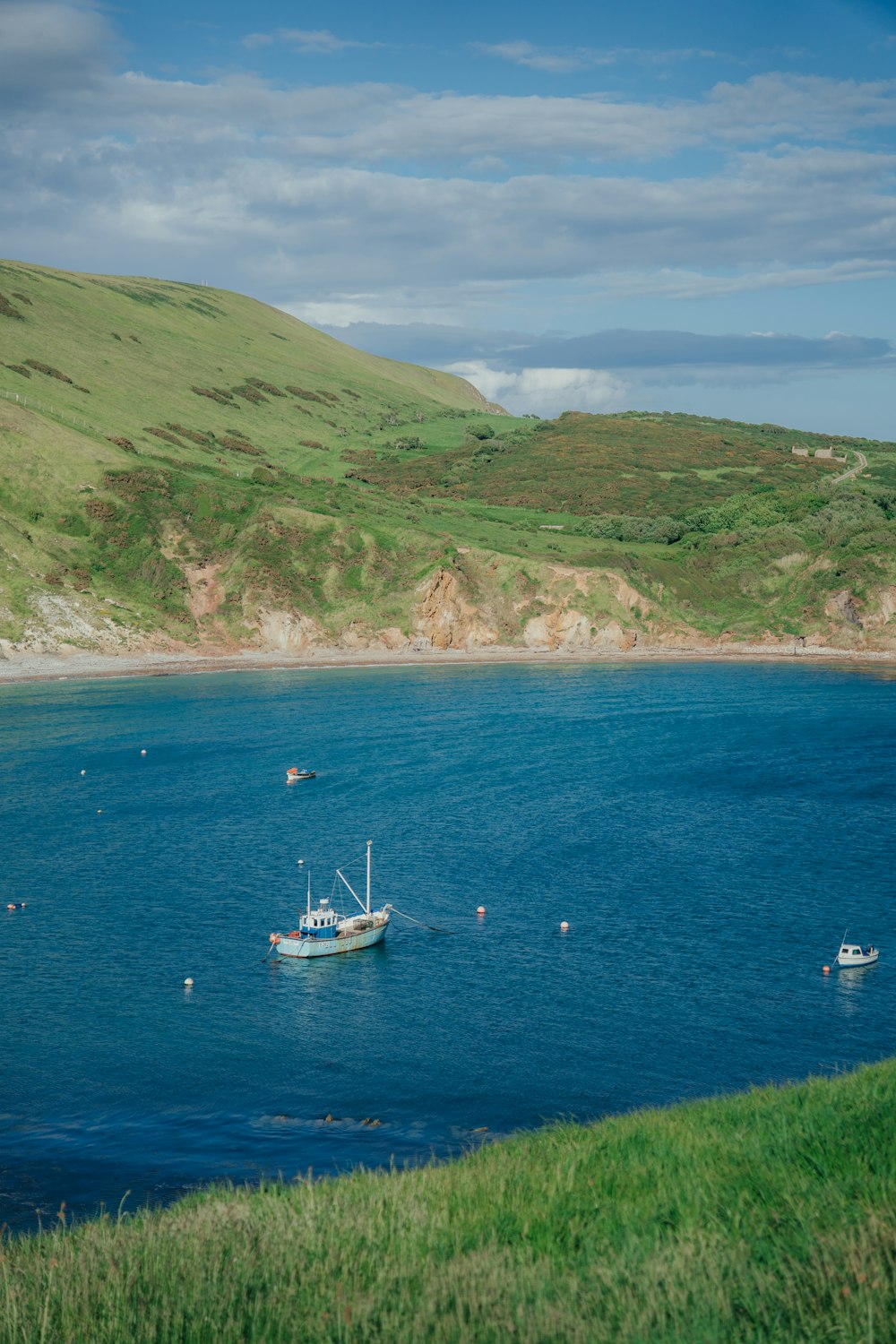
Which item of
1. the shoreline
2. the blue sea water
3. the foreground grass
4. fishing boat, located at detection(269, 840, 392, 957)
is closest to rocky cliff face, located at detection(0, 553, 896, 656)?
the shoreline

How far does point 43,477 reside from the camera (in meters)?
172

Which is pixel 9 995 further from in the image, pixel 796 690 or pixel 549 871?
pixel 796 690

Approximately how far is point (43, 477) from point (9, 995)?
136m

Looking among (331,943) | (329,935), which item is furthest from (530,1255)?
(329,935)

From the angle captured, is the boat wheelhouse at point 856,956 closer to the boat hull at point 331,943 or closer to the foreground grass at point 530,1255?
the boat hull at point 331,943

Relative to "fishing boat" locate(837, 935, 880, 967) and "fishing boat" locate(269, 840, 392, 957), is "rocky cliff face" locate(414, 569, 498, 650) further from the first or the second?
"fishing boat" locate(837, 935, 880, 967)

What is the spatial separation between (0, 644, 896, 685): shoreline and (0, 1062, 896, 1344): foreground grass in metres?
131

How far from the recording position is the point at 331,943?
5619 centimetres

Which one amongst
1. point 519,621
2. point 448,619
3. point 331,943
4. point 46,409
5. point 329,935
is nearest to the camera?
point 331,943

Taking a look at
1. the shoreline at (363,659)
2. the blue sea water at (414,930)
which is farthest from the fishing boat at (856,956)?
the shoreline at (363,659)

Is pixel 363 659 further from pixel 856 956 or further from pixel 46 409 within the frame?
pixel 856 956

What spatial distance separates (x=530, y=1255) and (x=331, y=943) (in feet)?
132

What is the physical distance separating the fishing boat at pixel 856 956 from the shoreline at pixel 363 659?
110m

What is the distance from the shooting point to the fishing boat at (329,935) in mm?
55656
